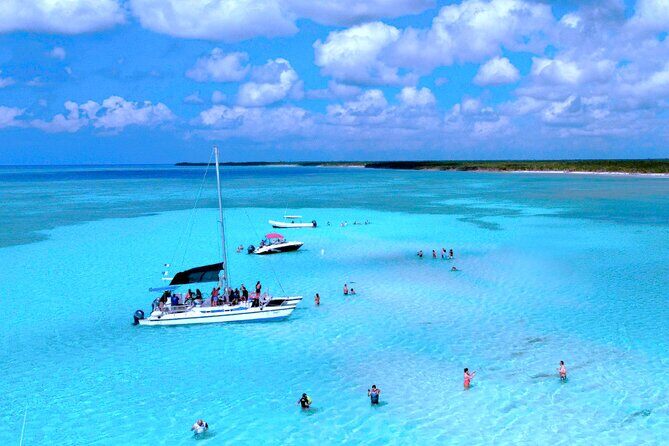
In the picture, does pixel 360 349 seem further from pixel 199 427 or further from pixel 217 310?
pixel 199 427

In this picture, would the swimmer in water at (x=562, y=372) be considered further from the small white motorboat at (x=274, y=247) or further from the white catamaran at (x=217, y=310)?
the small white motorboat at (x=274, y=247)

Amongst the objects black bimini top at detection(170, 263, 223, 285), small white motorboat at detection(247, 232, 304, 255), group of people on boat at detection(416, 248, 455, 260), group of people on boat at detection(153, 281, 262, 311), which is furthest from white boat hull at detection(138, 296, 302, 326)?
small white motorboat at detection(247, 232, 304, 255)

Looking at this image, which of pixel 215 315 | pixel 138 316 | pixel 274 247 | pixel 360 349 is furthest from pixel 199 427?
pixel 274 247

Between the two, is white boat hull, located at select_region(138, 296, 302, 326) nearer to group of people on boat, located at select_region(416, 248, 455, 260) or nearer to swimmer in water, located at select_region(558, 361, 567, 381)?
swimmer in water, located at select_region(558, 361, 567, 381)

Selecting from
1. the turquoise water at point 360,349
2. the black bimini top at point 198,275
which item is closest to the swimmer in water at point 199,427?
the turquoise water at point 360,349

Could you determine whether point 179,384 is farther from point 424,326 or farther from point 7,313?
point 7,313
